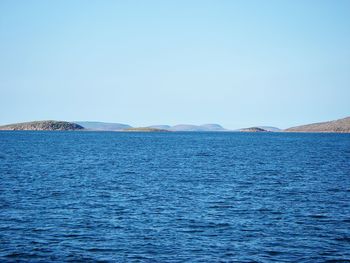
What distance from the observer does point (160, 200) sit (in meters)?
41.4

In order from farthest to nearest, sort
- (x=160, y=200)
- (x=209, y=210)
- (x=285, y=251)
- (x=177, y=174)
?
(x=177, y=174)
(x=160, y=200)
(x=209, y=210)
(x=285, y=251)

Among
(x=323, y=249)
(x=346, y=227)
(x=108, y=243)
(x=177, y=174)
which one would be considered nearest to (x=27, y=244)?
(x=108, y=243)

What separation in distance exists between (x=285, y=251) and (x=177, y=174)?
39.2m

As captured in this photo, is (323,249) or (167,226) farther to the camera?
(167,226)

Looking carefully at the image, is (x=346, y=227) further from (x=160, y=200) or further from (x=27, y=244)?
(x=27, y=244)

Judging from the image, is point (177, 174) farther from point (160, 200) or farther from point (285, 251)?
point (285, 251)

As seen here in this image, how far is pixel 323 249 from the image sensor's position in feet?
86.2

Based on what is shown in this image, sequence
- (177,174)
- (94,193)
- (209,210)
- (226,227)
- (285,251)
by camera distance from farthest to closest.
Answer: (177,174)
(94,193)
(209,210)
(226,227)
(285,251)

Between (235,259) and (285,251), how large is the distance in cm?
374


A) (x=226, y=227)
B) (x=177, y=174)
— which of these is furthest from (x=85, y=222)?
(x=177, y=174)

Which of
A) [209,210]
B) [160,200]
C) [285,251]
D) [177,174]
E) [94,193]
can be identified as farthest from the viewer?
[177,174]

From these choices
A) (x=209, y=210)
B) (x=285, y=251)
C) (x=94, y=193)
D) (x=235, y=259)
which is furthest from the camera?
(x=94, y=193)

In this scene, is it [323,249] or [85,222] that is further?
[85,222]

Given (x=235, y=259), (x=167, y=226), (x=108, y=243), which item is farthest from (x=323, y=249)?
(x=108, y=243)
